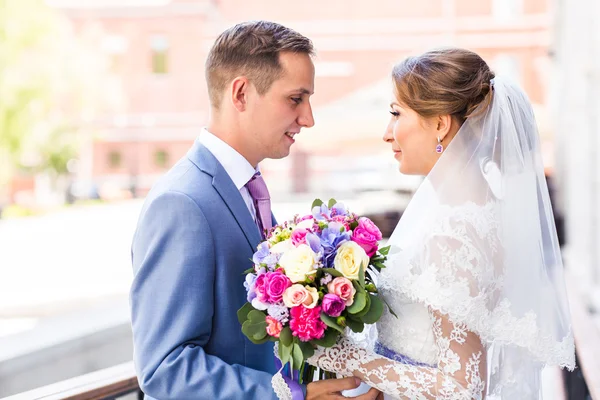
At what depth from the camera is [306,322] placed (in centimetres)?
181

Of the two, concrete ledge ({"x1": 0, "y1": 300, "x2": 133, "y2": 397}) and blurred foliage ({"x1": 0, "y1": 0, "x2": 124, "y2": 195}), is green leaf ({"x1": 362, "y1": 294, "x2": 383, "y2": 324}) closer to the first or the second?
concrete ledge ({"x1": 0, "y1": 300, "x2": 133, "y2": 397})

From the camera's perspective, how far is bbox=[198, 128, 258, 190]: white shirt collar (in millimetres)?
2236

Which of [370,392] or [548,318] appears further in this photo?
[548,318]

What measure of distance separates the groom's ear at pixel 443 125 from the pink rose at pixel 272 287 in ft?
2.33

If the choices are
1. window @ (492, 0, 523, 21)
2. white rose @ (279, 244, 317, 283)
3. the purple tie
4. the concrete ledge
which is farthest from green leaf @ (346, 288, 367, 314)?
window @ (492, 0, 523, 21)

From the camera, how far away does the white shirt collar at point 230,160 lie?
224 cm

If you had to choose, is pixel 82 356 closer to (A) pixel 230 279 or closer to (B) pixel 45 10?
(A) pixel 230 279

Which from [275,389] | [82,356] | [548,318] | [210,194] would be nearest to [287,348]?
[275,389]

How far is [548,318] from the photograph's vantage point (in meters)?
2.22

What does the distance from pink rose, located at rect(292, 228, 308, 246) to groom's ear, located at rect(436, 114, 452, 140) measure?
58 centimetres

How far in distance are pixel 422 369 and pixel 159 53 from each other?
1174 inches

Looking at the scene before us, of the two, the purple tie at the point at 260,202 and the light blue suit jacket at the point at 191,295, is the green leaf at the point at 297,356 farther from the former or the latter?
the purple tie at the point at 260,202

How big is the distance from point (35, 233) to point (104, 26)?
42.3 ft

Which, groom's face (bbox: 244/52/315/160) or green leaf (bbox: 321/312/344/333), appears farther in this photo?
groom's face (bbox: 244/52/315/160)
